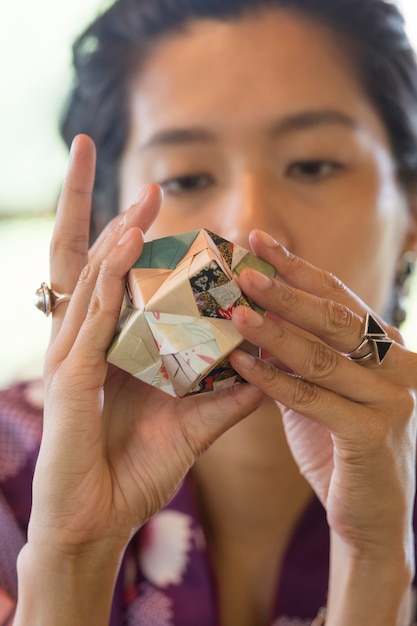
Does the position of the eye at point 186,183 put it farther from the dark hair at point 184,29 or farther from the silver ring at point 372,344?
A: the silver ring at point 372,344

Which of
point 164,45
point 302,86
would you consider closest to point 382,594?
point 302,86

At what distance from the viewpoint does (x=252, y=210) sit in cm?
96

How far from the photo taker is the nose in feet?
3.10

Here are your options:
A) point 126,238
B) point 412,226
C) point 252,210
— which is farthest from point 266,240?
point 412,226

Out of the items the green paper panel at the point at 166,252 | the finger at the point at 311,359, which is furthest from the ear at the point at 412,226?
the green paper panel at the point at 166,252

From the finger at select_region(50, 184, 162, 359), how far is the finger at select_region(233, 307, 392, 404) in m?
0.19

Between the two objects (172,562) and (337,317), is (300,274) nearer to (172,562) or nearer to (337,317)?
(337,317)

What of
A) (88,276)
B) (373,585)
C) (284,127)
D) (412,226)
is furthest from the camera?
(412,226)

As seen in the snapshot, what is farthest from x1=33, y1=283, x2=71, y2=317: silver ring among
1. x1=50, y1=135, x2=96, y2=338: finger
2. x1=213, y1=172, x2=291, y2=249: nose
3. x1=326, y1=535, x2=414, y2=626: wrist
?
x1=326, y1=535, x2=414, y2=626: wrist

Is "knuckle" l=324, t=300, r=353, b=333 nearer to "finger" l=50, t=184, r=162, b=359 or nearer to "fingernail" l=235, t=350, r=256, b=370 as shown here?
"fingernail" l=235, t=350, r=256, b=370

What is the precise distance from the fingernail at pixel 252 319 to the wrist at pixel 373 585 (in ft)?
1.47

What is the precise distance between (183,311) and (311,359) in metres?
0.16

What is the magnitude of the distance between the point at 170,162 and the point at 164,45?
0.25 m

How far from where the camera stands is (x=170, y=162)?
1056 millimetres
